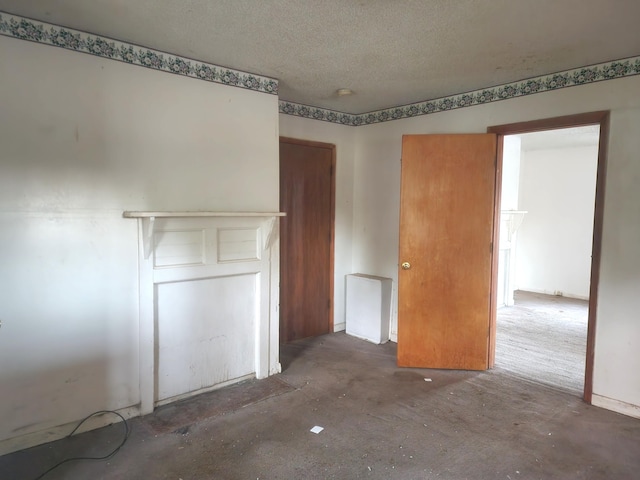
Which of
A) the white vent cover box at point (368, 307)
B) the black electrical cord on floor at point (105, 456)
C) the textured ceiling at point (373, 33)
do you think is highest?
the textured ceiling at point (373, 33)

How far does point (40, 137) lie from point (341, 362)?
8.98 ft

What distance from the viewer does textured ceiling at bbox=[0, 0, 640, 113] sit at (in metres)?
2.01

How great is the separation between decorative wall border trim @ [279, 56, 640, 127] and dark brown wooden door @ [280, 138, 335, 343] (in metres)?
0.32

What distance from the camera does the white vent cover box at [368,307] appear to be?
4.08 meters

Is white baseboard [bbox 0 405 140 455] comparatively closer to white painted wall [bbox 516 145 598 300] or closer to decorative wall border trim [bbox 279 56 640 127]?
decorative wall border trim [bbox 279 56 640 127]

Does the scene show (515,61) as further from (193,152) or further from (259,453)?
(259,453)

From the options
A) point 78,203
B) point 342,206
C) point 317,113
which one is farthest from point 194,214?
point 342,206

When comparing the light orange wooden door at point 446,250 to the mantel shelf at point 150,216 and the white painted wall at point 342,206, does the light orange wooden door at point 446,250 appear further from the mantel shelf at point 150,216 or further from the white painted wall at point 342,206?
the mantel shelf at point 150,216

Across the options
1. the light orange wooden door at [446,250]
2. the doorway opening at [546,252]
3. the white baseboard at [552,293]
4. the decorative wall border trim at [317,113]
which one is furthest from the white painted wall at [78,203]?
the white baseboard at [552,293]

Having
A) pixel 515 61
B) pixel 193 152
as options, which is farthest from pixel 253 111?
pixel 515 61

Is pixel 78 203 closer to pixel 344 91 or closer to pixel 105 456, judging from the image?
pixel 105 456

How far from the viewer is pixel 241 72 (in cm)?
296

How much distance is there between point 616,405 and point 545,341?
1.52 metres

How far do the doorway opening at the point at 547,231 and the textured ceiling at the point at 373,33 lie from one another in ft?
8.00
